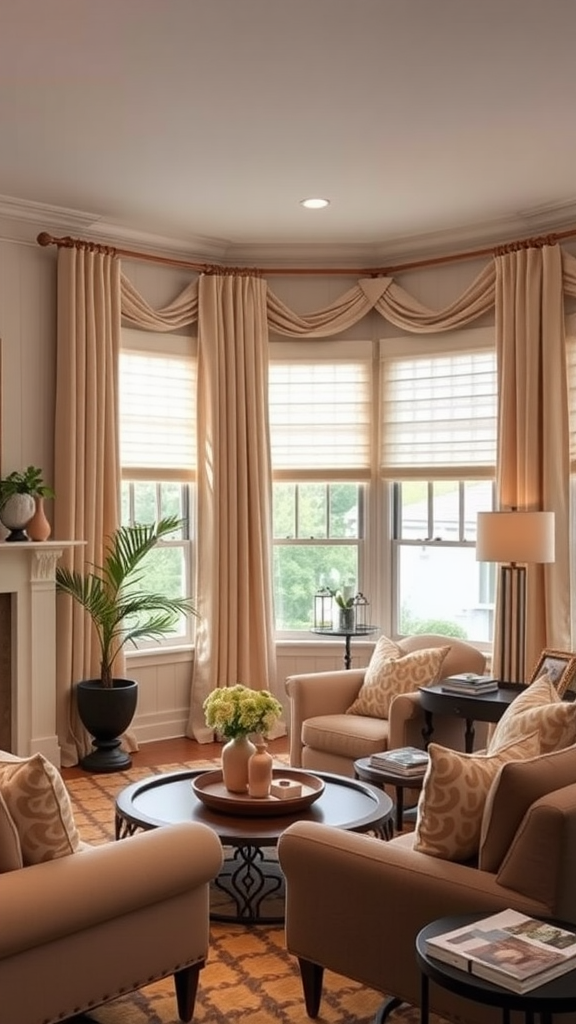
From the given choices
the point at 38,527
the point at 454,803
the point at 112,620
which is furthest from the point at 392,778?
the point at 38,527

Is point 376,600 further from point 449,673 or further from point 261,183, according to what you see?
point 261,183

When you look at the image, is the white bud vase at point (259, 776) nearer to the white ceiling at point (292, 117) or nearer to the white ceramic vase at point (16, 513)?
the white ceramic vase at point (16, 513)

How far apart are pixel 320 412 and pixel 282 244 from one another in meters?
1.12

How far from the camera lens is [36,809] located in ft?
8.89

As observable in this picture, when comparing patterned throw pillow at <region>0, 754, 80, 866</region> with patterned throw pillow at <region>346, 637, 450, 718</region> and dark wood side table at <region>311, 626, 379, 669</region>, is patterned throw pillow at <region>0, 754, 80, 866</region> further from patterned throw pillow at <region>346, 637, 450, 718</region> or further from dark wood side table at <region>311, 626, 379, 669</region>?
dark wood side table at <region>311, 626, 379, 669</region>

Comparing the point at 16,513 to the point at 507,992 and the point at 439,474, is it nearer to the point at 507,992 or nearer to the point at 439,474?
the point at 439,474

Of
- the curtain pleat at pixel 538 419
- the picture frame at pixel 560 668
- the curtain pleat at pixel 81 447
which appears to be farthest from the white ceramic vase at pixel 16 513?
the picture frame at pixel 560 668

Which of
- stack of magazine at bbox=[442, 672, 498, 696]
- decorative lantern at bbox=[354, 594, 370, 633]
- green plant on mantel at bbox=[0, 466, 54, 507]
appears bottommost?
stack of magazine at bbox=[442, 672, 498, 696]

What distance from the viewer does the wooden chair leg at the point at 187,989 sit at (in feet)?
9.90

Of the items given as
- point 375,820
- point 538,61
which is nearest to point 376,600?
point 375,820

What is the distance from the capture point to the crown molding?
5.93 metres

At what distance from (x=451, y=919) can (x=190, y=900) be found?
0.82m

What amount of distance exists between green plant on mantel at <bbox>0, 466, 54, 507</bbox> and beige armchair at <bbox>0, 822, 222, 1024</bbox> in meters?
3.12

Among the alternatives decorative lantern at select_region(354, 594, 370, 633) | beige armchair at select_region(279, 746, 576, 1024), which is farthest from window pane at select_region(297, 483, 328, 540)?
beige armchair at select_region(279, 746, 576, 1024)
